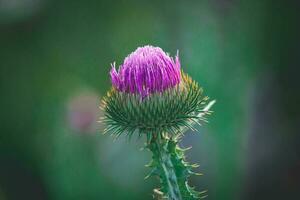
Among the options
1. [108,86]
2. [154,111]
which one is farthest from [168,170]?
[108,86]

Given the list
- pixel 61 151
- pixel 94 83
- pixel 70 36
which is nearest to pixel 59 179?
pixel 61 151

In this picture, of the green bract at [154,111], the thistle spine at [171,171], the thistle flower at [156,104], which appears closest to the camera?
the thistle spine at [171,171]

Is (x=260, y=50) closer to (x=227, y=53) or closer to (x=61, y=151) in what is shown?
(x=227, y=53)

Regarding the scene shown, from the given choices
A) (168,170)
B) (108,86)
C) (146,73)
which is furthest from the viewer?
(108,86)

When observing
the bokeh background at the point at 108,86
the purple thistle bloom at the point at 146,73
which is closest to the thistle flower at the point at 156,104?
the purple thistle bloom at the point at 146,73

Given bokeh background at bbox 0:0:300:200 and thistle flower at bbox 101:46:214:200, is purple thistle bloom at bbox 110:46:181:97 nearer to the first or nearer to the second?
thistle flower at bbox 101:46:214:200

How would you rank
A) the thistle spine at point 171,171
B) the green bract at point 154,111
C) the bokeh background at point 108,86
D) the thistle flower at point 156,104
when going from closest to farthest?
the thistle spine at point 171,171, the thistle flower at point 156,104, the green bract at point 154,111, the bokeh background at point 108,86

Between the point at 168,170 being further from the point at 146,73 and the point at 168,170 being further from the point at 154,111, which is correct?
the point at 146,73

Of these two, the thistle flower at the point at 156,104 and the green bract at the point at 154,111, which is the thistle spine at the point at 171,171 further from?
the green bract at the point at 154,111
